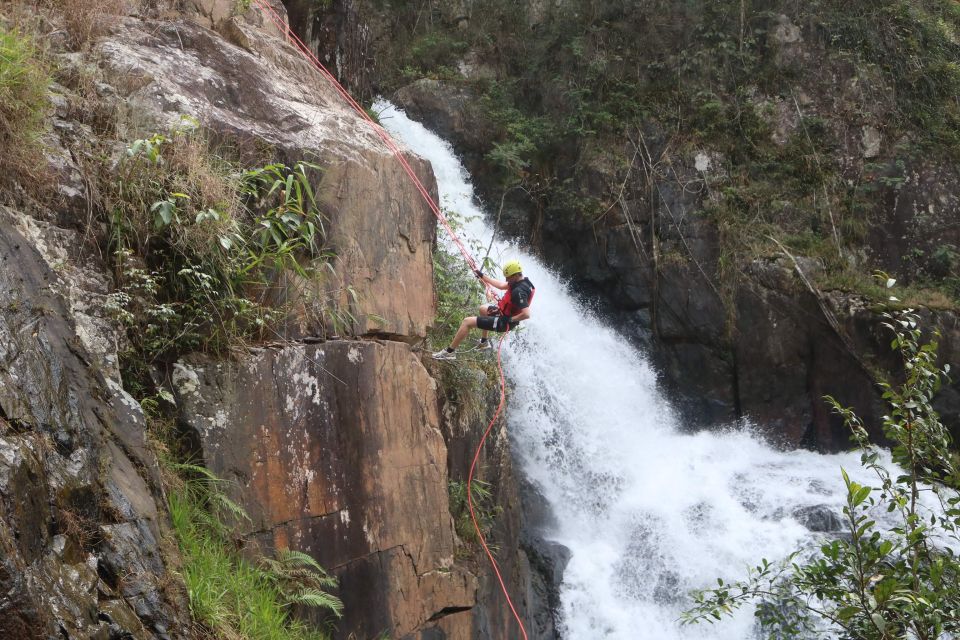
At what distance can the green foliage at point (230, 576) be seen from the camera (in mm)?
3889

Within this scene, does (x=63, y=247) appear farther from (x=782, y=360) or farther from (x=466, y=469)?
(x=782, y=360)

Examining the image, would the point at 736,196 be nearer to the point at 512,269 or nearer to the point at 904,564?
the point at 512,269

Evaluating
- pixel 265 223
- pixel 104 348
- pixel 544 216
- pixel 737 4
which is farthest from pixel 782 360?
pixel 104 348

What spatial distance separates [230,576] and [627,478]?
26.9ft

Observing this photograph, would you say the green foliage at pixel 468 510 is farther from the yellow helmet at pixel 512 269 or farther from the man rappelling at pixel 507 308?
the yellow helmet at pixel 512 269

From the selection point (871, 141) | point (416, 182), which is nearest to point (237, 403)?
point (416, 182)

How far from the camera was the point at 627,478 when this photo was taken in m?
11.5

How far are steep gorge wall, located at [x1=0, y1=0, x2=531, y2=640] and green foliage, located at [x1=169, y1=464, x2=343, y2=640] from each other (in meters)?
0.15

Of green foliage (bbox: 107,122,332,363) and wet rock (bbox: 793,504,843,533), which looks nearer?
green foliage (bbox: 107,122,332,363)

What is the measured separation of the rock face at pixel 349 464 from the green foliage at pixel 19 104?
1462 mm

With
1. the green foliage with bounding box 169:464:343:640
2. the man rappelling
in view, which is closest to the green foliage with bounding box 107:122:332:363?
the green foliage with bounding box 169:464:343:640

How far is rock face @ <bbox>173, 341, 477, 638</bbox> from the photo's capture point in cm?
486

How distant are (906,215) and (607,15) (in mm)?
7045

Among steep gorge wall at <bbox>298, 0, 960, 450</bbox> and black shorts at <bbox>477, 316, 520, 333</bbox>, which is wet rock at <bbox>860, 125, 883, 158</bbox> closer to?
steep gorge wall at <bbox>298, 0, 960, 450</bbox>
